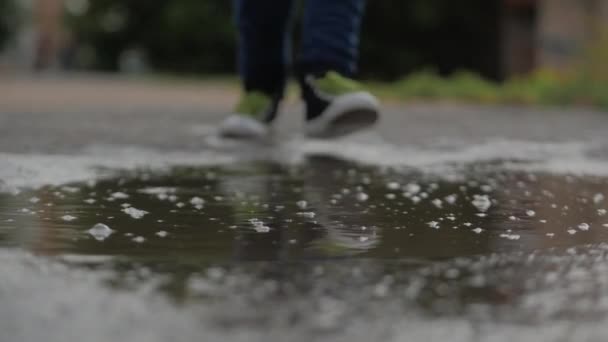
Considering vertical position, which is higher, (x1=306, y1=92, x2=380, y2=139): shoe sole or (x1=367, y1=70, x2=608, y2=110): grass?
(x1=306, y1=92, x2=380, y2=139): shoe sole

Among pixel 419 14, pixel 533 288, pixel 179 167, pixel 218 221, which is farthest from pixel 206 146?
pixel 419 14

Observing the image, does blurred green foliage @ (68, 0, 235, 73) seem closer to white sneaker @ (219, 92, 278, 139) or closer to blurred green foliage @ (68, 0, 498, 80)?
blurred green foliage @ (68, 0, 498, 80)

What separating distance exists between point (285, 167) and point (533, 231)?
5.11 ft

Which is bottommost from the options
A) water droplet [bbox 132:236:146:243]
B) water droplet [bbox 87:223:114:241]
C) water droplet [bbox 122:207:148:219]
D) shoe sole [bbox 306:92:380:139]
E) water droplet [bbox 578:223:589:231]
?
water droplet [bbox 578:223:589:231]

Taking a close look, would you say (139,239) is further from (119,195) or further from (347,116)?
(347,116)

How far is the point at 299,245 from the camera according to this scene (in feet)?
6.50

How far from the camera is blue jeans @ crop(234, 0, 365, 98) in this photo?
3.77 meters

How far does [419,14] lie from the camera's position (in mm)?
18484

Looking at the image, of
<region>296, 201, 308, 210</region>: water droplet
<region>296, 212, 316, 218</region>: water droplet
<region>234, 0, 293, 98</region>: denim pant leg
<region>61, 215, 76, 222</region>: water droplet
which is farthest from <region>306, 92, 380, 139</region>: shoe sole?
<region>61, 215, 76, 222</region>: water droplet

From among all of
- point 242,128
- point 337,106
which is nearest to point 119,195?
point 337,106

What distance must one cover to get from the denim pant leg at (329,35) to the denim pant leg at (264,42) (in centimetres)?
26

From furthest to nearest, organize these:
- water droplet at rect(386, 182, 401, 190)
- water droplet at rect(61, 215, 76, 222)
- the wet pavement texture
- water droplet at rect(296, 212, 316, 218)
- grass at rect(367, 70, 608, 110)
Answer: grass at rect(367, 70, 608, 110) < water droplet at rect(386, 182, 401, 190) < water droplet at rect(296, 212, 316, 218) < water droplet at rect(61, 215, 76, 222) < the wet pavement texture

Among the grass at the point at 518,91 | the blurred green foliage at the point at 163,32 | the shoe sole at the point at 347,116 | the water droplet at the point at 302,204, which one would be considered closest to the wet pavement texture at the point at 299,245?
the water droplet at the point at 302,204

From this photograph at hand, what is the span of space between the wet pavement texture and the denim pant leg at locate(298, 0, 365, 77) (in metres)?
0.35
